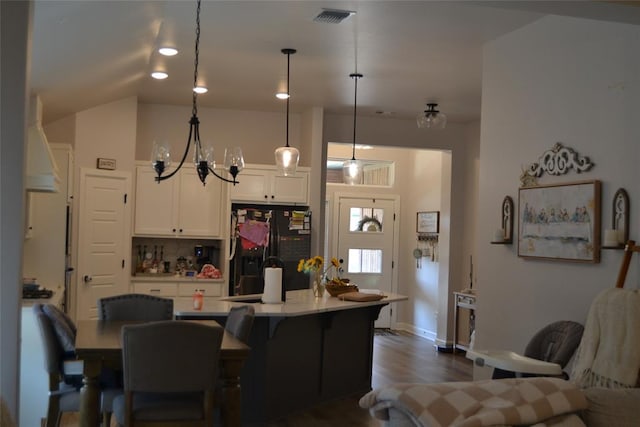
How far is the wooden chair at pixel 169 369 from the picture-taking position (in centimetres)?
323

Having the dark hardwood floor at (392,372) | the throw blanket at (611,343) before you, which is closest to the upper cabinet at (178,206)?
the dark hardwood floor at (392,372)

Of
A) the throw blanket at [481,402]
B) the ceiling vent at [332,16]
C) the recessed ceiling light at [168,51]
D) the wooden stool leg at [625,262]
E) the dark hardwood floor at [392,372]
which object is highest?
the ceiling vent at [332,16]

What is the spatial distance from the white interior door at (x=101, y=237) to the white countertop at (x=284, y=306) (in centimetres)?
193

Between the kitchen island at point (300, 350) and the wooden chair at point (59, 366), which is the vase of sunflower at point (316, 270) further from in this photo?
the wooden chair at point (59, 366)

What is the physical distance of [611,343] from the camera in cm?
348

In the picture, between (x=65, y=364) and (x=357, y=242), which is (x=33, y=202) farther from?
(x=357, y=242)

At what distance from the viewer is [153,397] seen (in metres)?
3.49

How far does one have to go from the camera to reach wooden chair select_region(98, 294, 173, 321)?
4.61 metres

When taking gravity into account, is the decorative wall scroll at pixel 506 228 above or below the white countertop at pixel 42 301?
above

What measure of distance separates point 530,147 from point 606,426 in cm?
246

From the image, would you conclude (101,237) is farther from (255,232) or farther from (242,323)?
(242,323)

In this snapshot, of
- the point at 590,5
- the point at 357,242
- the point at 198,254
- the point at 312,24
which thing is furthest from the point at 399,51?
the point at 357,242

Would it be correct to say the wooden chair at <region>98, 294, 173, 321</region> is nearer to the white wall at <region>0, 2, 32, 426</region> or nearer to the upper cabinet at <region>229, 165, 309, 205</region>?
the white wall at <region>0, 2, 32, 426</region>

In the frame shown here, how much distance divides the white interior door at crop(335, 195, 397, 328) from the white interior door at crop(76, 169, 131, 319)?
3.72 metres
